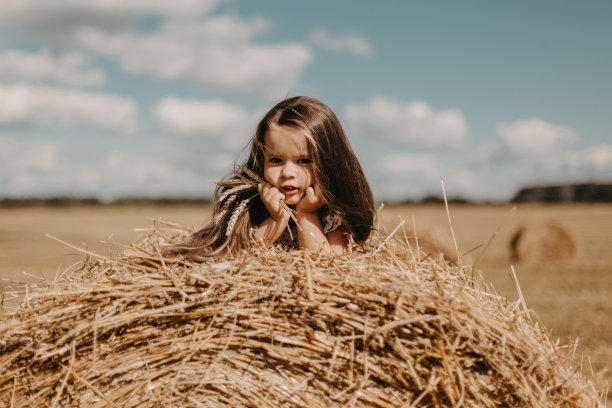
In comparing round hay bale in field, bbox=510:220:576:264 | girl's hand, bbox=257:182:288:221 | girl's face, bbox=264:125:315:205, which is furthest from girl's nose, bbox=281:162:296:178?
round hay bale in field, bbox=510:220:576:264

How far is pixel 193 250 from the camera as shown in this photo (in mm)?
2787

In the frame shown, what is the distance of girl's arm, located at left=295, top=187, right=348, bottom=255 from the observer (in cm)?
294

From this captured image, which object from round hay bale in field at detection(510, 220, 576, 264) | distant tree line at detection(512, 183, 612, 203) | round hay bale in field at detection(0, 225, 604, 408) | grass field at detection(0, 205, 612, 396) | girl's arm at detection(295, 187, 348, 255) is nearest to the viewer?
round hay bale in field at detection(0, 225, 604, 408)

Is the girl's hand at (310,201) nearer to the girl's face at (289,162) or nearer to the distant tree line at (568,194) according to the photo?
the girl's face at (289,162)

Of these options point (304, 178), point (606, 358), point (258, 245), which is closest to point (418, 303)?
point (258, 245)

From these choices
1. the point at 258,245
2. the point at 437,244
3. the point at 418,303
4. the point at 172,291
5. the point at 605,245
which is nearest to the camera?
the point at 418,303

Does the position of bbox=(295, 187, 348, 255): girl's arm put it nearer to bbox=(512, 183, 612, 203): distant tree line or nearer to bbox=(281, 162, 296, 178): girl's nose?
bbox=(281, 162, 296, 178): girl's nose

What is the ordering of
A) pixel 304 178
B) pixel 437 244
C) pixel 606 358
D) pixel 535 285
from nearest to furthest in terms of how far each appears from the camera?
pixel 304 178, pixel 606 358, pixel 437 244, pixel 535 285

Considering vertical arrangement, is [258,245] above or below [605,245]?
above

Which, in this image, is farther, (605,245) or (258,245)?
(605,245)

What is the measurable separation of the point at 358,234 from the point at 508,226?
71.4ft

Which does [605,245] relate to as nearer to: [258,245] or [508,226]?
[508,226]

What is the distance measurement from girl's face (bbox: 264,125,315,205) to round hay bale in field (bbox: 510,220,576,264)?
34.9 feet

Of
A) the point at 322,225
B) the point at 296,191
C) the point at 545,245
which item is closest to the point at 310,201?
the point at 296,191
